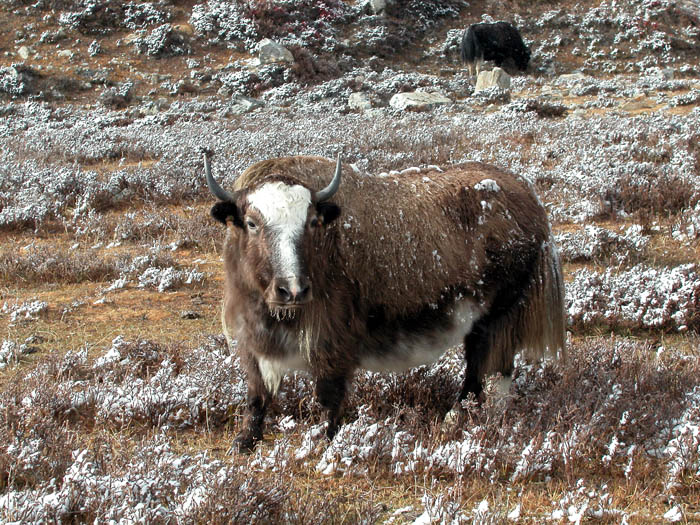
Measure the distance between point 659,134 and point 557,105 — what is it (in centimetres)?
598

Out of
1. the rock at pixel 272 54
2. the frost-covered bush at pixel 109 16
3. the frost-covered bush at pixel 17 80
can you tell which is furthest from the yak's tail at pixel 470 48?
the frost-covered bush at pixel 17 80

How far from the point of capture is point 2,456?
3.01 m

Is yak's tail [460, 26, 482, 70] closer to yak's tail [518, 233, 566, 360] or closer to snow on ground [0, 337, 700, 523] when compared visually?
snow on ground [0, 337, 700, 523]

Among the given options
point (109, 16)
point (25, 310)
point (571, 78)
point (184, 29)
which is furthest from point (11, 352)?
point (109, 16)

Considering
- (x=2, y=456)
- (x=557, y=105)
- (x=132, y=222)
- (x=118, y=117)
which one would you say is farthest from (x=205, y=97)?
(x=2, y=456)

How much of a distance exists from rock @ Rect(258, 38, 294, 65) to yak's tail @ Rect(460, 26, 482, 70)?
7190 mm

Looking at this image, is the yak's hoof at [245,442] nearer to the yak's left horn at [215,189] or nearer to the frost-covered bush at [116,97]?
the yak's left horn at [215,189]

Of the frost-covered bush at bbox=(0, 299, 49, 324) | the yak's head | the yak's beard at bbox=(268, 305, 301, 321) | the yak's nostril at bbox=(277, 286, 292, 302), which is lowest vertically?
the frost-covered bush at bbox=(0, 299, 49, 324)

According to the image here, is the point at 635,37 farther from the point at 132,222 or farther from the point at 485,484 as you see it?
the point at 485,484

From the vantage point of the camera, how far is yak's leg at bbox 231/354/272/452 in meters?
3.78

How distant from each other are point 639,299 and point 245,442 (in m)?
3.86

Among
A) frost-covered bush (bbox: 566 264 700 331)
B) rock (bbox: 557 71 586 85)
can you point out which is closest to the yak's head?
frost-covered bush (bbox: 566 264 700 331)

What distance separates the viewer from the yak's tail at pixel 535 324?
4.36 meters

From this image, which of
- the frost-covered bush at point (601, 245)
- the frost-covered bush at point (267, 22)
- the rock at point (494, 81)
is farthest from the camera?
the frost-covered bush at point (267, 22)
